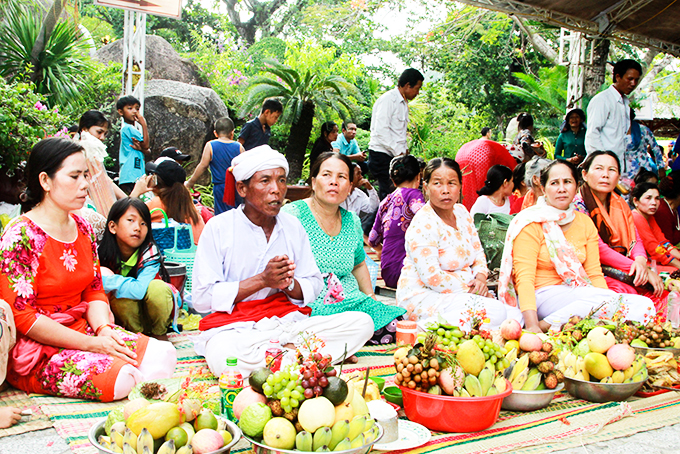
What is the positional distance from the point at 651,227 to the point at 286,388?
182 inches

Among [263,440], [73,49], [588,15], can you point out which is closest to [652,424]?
[263,440]

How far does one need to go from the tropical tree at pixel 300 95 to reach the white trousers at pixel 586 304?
38.2 ft

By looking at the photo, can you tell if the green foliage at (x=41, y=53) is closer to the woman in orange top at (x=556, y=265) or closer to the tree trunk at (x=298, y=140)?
the tree trunk at (x=298, y=140)

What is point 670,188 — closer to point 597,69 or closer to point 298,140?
point 597,69

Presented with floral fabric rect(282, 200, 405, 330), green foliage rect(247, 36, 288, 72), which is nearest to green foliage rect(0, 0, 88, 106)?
floral fabric rect(282, 200, 405, 330)

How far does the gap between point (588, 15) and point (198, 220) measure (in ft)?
23.5

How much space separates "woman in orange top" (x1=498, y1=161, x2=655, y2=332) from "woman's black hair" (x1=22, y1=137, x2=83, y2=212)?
9.46ft

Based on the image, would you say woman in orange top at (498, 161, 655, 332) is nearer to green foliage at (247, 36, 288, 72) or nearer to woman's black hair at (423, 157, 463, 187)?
woman's black hair at (423, 157, 463, 187)

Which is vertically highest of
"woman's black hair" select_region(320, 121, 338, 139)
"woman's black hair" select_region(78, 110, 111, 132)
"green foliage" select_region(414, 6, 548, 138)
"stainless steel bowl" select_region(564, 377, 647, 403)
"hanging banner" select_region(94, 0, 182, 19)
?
"green foliage" select_region(414, 6, 548, 138)

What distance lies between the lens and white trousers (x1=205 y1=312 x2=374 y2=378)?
3246 mm

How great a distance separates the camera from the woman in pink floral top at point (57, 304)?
2902 millimetres

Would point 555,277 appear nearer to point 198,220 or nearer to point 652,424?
point 652,424

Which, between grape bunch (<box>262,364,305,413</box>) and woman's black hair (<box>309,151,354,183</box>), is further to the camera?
woman's black hair (<box>309,151,354,183</box>)

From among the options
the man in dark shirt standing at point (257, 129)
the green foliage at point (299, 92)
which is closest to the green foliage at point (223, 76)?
the green foliage at point (299, 92)
